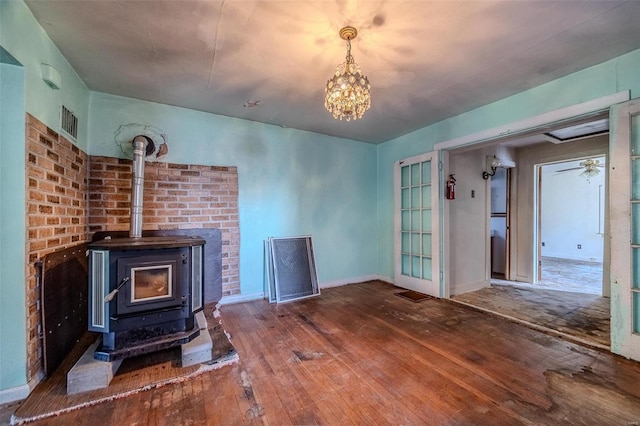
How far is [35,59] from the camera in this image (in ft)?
5.70

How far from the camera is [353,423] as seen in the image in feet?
4.73

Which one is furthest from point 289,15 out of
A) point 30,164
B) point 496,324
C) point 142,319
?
point 496,324

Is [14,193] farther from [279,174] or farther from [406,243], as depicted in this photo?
[406,243]

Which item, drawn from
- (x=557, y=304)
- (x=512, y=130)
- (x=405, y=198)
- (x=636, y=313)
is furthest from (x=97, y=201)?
(x=557, y=304)

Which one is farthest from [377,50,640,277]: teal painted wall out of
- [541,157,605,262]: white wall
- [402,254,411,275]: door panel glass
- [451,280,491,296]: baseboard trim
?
[541,157,605,262]: white wall

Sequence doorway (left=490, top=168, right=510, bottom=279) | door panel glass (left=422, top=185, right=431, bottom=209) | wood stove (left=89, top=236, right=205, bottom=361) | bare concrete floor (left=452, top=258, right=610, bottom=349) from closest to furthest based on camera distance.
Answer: wood stove (left=89, top=236, right=205, bottom=361)
bare concrete floor (left=452, top=258, right=610, bottom=349)
door panel glass (left=422, top=185, right=431, bottom=209)
doorway (left=490, top=168, right=510, bottom=279)

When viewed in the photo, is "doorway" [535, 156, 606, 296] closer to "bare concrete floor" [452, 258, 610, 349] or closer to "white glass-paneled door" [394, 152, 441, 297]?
"bare concrete floor" [452, 258, 610, 349]

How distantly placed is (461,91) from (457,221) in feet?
6.48

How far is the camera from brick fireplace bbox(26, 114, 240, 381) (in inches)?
67.5

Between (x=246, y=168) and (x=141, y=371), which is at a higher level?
(x=246, y=168)

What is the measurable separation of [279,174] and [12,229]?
8.56 feet

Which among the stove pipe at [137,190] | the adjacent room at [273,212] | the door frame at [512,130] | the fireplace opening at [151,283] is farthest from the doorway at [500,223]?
the stove pipe at [137,190]

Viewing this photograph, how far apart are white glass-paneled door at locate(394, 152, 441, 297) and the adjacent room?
0.13 ft

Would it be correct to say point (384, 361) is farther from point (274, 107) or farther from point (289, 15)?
point (274, 107)
